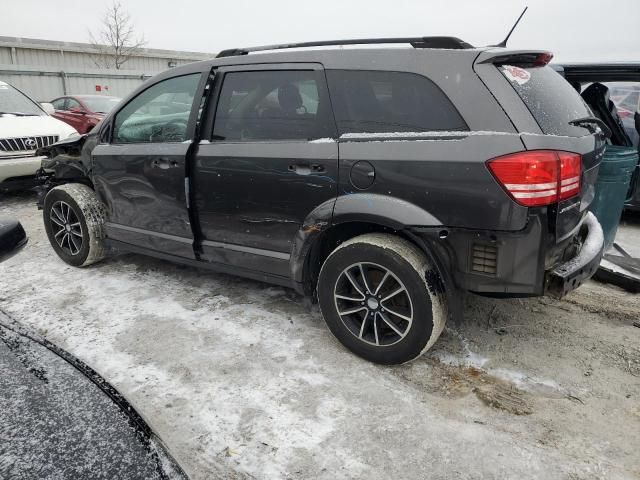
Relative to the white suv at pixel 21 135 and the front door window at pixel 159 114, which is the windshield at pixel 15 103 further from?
Result: the front door window at pixel 159 114

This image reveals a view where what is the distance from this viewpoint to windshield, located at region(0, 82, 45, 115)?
7.30 meters

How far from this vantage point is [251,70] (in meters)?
3.10

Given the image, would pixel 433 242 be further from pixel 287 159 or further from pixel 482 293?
pixel 287 159

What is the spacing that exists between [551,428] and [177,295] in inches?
105

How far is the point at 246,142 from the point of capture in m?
3.04

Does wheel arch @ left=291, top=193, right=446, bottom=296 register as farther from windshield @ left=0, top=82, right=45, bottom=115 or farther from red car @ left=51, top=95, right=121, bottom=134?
red car @ left=51, top=95, right=121, bottom=134

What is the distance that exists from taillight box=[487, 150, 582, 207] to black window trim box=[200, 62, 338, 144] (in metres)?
0.93

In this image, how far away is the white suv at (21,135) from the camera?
6391 millimetres

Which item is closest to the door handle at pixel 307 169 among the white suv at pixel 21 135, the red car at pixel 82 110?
the white suv at pixel 21 135

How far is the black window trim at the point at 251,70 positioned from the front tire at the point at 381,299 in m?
0.69

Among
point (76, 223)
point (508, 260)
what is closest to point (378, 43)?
point (508, 260)

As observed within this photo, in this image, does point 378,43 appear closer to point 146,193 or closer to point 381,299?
point 381,299

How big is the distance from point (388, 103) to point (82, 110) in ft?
36.1

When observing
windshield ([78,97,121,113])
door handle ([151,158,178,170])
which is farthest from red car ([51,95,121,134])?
door handle ([151,158,178,170])
